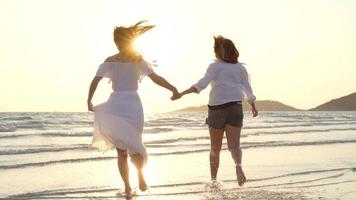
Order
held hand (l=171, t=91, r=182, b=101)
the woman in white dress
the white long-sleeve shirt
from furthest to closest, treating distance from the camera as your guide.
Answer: the white long-sleeve shirt < held hand (l=171, t=91, r=182, b=101) < the woman in white dress

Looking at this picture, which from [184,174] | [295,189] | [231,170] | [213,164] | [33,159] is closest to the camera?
[295,189]

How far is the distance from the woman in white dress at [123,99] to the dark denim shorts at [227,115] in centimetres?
131

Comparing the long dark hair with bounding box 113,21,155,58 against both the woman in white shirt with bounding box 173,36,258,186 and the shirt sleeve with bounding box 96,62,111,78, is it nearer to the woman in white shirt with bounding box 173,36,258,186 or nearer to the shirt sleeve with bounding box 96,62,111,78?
the shirt sleeve with bounding box 96,62,111,78

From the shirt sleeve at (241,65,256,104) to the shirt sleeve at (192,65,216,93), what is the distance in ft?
1.44

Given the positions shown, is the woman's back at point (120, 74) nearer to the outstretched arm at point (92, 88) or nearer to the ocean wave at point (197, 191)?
the outstretched arm at point (92, 88)

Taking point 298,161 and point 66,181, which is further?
point 298,161

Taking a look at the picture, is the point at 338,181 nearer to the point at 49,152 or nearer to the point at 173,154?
the point at 173,154

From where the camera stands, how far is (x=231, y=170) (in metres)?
9.44

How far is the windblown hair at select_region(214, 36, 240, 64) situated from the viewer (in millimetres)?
7339

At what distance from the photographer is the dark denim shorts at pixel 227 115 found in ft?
24.1

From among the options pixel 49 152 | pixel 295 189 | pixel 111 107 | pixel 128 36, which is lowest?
pixel 49 152

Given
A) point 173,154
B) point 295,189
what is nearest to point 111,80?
point 295,189

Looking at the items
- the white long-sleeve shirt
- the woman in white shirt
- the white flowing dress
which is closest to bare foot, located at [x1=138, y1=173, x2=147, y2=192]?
the white flowing dress

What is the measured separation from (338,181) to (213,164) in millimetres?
1765
